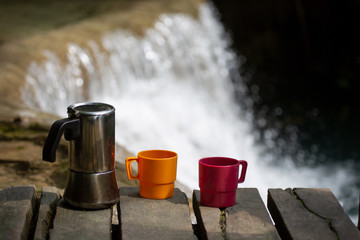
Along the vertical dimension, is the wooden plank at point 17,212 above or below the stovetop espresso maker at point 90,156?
below

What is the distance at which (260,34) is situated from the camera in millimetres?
6715

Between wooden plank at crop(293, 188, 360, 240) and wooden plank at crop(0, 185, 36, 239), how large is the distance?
32.7 inches

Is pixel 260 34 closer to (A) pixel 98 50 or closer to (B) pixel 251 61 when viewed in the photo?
(B) pixel 251 61

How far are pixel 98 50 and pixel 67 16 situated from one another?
136 centimetres

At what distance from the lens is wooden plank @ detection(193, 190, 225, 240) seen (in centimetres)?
150

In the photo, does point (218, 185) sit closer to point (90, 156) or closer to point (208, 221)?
point (208, 221)

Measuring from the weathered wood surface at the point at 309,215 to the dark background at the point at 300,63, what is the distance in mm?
3817

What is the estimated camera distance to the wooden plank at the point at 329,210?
152 cm

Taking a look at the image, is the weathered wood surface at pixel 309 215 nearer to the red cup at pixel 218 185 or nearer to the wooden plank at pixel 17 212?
the red cup at pixel 218 185

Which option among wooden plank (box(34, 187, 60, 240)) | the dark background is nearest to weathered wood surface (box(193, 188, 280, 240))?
wooden plank (box(34, 187, 60, 240))

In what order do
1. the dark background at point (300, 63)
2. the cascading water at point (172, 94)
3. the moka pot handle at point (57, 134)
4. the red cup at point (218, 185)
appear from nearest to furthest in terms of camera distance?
the moka pot handle at point (57, 134), the red cup at point (218, 185), the cascading water at point (172, 94), the dark background at point (300, 63)

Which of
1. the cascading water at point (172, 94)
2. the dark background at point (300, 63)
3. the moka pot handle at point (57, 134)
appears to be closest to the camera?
the moka pot handle at point (57, 134)

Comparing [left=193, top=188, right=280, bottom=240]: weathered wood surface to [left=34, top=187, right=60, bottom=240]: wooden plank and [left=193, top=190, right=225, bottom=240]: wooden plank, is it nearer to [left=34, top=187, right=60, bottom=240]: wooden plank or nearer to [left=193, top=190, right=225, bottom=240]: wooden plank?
[left=193, top=190, right=225, bottom=240]: wooden plank

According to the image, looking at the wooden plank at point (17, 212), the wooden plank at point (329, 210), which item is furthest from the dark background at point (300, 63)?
the wooden plank at point (17, 212)
